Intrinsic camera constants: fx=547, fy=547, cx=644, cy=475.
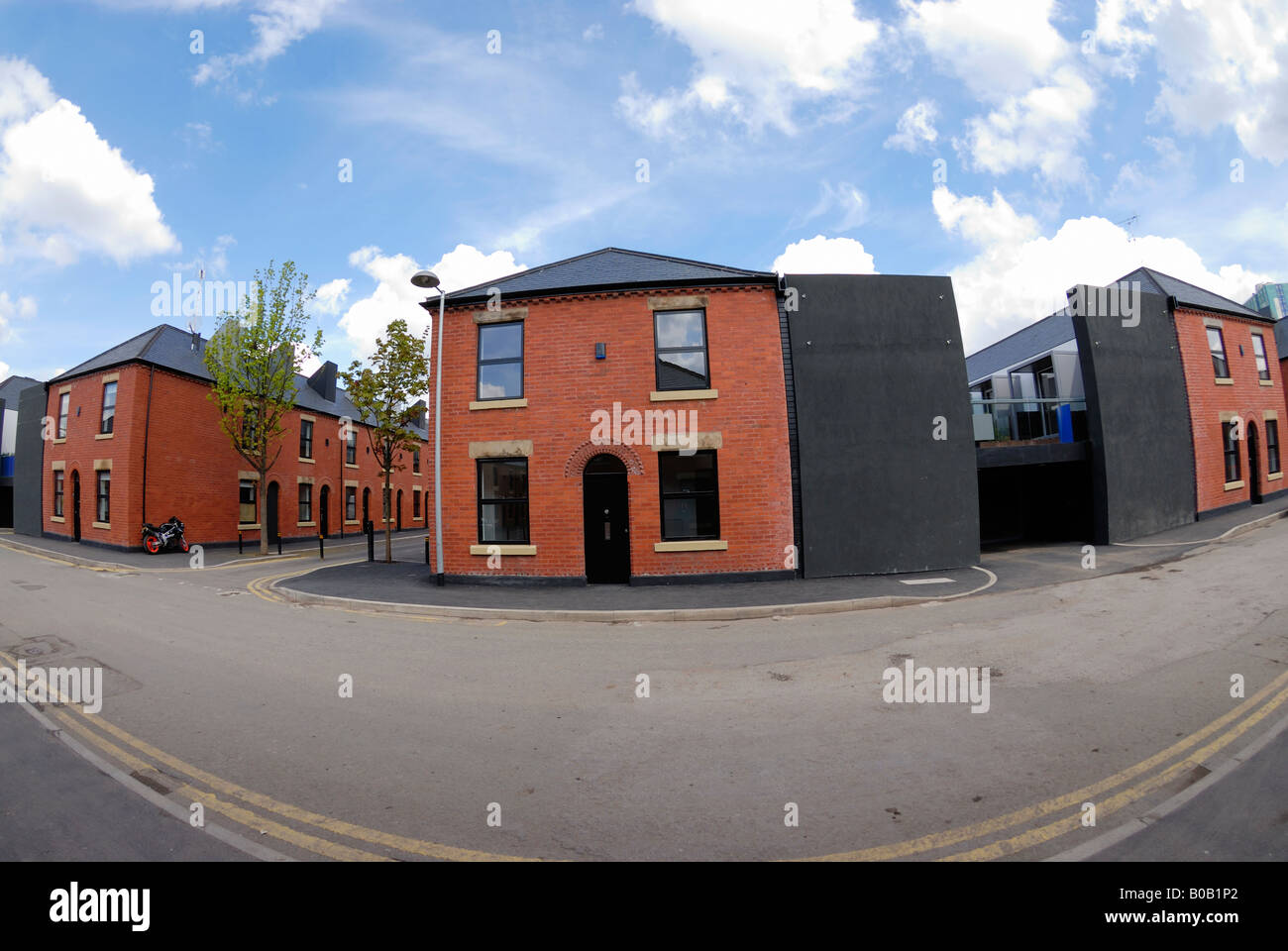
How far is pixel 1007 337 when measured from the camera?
1013 inches

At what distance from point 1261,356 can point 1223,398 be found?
14.1 feet

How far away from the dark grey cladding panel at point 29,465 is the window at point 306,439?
36.6 ft

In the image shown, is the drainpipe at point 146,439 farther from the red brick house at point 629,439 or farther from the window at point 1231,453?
the window at point 1231,453

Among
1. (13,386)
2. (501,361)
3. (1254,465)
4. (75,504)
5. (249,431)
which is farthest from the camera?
(13,386)

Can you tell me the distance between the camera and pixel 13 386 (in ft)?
116

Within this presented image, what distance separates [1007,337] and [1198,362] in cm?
753

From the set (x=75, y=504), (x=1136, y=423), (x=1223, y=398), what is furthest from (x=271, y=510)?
(x=1223, y=398)

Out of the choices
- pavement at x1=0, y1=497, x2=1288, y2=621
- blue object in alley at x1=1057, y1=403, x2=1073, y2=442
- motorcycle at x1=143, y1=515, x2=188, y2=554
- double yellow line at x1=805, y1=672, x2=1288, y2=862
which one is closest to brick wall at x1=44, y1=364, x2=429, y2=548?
motorcycle at x1=143, y1=515, x2=188, y2=554

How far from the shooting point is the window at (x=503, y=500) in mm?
13391

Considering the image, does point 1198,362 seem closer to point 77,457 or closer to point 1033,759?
point 1033,759

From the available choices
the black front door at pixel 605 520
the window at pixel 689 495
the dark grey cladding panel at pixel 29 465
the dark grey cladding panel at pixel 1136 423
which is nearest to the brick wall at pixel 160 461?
the dark grey cladding panel at pixel 29 465

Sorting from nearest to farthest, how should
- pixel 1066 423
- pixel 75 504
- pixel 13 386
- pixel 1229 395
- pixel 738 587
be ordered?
pixel 738 587 < pixel 1066 423 < pixel 1229 395 < pixel 75 504 < pixel 13 386

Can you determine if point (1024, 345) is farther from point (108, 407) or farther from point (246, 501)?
point (108, 407)
